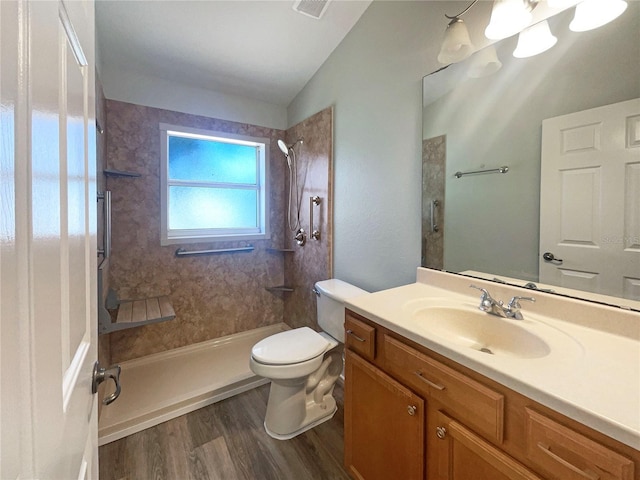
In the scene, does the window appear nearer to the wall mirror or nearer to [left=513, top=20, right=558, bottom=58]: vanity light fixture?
the wall mirror

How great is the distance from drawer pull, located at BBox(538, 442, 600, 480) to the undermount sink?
12.7 inches

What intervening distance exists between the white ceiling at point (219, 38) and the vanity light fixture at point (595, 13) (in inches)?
47.6

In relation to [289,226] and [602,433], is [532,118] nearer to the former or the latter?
[602,433]

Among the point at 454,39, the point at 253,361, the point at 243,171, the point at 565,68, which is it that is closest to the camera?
the point at 565,68

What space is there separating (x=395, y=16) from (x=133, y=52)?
1.77 meters

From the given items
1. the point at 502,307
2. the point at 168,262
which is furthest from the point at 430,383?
the point at 168,262

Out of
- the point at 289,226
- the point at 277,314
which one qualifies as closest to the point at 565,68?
the point at 289,226

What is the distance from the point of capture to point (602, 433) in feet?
1.79

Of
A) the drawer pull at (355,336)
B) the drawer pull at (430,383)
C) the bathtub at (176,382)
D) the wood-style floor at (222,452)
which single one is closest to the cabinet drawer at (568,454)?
the drawer pull at (430,383)

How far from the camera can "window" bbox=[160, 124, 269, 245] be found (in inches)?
93.7

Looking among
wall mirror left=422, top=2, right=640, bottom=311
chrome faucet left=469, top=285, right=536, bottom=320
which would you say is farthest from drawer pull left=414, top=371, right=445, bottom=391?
wall mirror left=422, top=2, right=640, bottom=311

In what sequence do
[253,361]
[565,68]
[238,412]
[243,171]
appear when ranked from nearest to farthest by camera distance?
[565,68], [253,361], [238,412], [243,171]

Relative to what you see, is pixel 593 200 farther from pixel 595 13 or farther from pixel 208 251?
pixel 208 251

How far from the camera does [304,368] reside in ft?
5.05
